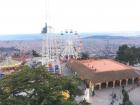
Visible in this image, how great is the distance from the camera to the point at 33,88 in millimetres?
14078

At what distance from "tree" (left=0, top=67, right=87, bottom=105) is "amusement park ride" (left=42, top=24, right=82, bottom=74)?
33836mm

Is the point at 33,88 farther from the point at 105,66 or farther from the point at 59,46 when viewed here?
the point at 59,46

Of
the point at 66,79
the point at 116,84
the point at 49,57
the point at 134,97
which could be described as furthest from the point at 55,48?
the point at 66,79

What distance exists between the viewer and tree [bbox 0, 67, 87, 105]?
1373 cm

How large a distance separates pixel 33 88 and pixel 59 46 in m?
45.3

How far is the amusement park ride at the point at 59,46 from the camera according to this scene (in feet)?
167

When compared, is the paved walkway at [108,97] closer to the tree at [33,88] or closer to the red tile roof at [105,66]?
the red tile roof at [105,66]

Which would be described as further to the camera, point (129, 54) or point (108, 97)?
point (129, 54)

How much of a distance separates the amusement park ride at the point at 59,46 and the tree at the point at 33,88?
3384 centimetres

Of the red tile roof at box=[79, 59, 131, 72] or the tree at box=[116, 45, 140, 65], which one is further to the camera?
the tree at box=[116, 45, 140, 65]

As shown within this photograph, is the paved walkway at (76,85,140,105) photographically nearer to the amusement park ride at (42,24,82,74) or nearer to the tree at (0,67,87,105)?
the amusement park ride at (42,24,82,74)

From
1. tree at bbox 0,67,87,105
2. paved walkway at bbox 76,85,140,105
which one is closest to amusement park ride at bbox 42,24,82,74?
paved walkway at bbox 76,85,140,105

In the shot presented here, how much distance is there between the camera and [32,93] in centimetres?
1415

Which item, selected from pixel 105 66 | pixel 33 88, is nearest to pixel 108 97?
pixel 105 66
